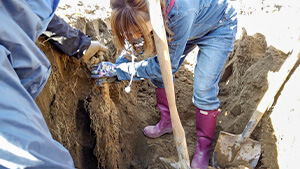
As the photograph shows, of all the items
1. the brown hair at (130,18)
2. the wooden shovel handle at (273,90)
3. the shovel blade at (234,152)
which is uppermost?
the brown hair at (130,18)

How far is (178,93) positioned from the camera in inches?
122

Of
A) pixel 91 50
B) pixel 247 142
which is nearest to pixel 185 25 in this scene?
pixel 91 50

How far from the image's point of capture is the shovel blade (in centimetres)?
221

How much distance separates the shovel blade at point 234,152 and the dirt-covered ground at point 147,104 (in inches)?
2.8

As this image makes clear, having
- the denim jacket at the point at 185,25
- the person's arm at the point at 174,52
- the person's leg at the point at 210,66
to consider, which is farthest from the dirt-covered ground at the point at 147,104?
the person's leg at the point at 210,66

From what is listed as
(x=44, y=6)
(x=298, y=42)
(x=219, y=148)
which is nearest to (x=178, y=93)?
(x=219, y=148)

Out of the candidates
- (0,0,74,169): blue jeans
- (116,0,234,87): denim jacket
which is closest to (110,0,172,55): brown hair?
(116,0,234,87): denim jacket

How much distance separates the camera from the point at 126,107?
2.60 m

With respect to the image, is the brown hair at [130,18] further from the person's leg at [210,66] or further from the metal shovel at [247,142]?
the metal shovel at [247,142]

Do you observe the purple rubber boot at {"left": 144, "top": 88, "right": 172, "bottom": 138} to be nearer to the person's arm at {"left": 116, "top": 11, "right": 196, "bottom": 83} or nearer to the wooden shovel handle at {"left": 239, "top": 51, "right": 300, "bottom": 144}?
the person's arm at {"left": 116, "top": 11, "right": 196, "bottom": 83}

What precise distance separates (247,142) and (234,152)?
153 millimetres

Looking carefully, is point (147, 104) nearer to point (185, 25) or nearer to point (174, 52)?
point (174, 52)

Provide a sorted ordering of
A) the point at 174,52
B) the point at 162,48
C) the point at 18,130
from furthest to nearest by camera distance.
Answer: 1. the point at 174,52
2. the point at 162,48
3. the point at 18,130

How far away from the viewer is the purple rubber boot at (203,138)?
224cm
